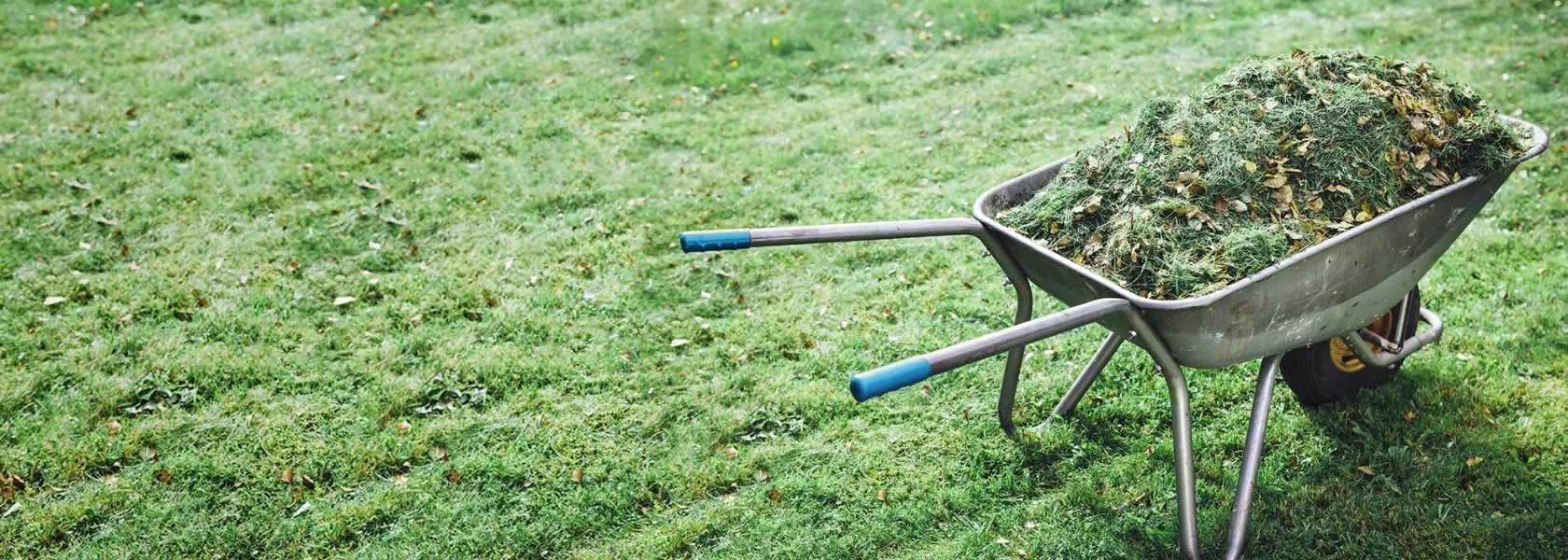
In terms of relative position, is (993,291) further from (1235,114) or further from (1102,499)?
(1235,114)

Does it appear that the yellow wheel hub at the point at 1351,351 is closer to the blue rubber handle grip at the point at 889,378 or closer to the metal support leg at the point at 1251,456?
the metal support leg at the point at 1251,456

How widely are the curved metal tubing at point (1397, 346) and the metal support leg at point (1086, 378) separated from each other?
750 mm

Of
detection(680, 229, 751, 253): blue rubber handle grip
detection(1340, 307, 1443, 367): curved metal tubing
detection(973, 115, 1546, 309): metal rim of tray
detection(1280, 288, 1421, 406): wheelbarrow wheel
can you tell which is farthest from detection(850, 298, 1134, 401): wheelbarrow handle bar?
detection(1280, 288, 1421, 406): wheelbarrow wheel

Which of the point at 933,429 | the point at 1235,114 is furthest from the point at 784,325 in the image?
the point at 1235,114

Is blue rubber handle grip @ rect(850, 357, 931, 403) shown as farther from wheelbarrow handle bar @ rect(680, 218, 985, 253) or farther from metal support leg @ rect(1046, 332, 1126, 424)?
metal support leg @ rect(1046, 332, 1126, 424)

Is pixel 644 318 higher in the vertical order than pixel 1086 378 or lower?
lower

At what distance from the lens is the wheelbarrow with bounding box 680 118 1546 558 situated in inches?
114

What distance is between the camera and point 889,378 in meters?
2.36

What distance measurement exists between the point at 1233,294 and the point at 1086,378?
1.25 m

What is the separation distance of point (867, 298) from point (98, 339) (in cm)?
344

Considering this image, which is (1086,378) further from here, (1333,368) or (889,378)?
(889,378)

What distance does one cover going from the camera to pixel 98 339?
484 cm

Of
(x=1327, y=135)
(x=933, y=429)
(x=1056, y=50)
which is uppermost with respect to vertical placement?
(x=1327, y=135)

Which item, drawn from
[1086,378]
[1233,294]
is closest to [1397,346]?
[1086,378]
